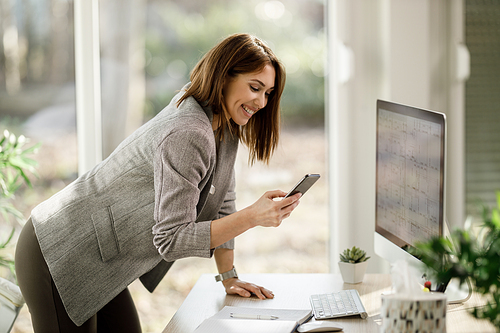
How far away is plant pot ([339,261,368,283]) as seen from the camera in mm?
1474

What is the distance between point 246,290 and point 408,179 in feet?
1.80

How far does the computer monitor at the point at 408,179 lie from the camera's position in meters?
1.13

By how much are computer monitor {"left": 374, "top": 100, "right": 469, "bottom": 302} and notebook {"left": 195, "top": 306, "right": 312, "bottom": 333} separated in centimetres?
35

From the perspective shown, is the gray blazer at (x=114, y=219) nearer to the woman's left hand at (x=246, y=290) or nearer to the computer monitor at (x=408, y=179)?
the woman's left hand at (x=246, y=290)

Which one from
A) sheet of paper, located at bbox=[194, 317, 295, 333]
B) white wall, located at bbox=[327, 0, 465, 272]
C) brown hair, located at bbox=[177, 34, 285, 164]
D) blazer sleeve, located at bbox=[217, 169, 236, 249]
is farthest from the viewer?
white wall, located at bbox=[327, 0, 465, 272]

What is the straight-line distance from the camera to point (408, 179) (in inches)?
49.9

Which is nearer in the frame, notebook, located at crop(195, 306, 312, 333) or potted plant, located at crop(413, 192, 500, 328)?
potted plant, located at crop(413, 192, 500, 328)

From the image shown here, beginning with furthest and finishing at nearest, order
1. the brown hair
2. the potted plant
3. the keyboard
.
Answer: the brown hair → the keyboard → the potted plant

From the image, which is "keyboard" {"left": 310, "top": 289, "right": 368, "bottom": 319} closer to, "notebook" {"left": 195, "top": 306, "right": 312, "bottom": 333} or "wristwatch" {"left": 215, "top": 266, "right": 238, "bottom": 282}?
"notebook" {"left": 195, "top": 306, "right": 312, "bottom": 333}

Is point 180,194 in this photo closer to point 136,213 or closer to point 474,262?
point 136,213

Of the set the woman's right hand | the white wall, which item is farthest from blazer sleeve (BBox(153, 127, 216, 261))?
the white wall

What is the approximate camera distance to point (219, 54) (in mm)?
1344

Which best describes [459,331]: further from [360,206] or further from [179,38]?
[179,38]

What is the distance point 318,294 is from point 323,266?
94 cm
